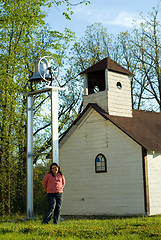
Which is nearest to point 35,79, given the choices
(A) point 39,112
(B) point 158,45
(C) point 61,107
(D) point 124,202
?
(D) point 124,202

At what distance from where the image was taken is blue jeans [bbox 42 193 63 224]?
11738 mm

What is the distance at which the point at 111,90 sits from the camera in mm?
21000

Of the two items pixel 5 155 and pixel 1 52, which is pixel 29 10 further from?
pixel 5 155

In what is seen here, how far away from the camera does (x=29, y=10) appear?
821 inches

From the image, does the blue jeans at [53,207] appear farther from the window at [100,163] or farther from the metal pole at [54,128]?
the window at [100,163]

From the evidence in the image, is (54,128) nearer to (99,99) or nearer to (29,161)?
(29,161)

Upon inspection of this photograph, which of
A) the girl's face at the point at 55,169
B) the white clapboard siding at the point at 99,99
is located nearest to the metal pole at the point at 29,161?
the girl's face at the point at 55,169

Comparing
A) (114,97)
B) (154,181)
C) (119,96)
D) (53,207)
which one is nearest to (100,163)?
(154,181)

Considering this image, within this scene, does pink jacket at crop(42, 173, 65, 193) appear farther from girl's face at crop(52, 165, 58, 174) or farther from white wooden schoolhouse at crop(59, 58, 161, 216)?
white wooden schoolhouse at crop(59, 58, 161, 216)

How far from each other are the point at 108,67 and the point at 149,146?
5.24 m

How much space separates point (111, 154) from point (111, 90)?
11.9ft

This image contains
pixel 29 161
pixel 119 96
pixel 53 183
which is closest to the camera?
pixel 53 183


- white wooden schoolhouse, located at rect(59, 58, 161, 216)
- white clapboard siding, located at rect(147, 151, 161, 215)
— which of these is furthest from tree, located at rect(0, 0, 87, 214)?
white clapboard siding, located at rect(147, 151, 161, 215)

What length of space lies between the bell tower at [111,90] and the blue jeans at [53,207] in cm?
922
